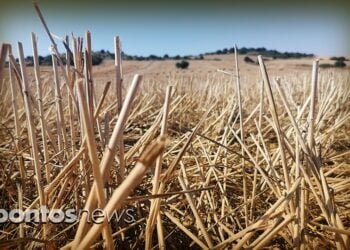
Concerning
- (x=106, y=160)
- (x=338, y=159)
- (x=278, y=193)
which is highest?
(x=106, y=160)

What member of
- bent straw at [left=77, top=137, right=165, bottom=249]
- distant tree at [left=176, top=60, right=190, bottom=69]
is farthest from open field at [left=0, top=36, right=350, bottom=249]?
distant tree at [left=176, top=60, right=190, bottom=69]

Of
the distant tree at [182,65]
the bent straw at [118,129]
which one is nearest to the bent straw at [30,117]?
the bent straw at [118,129]

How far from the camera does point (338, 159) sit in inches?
48.4

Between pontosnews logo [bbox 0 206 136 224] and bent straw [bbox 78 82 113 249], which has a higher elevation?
bent straw [bbox 78 82 113 249]

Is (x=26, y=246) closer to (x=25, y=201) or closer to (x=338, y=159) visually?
(x=25, y=201)

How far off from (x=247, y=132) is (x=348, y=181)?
2.81 ft

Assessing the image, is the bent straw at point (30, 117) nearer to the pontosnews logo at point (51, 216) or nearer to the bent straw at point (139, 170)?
the pontosnews logo at point (51, 216)

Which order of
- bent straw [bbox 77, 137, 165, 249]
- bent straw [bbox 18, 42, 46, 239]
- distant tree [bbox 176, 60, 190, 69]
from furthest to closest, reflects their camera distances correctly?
distant tree [bbox 176, 60, 190, 69]
bent straw [bbox 18, 42, 46, 239]
bent straw [bbox 77, 137, 165, 249]

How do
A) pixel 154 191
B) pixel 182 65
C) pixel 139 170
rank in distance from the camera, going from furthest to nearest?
1. pixel 182 65
2. pixel 154 191
3. pixel 139 170

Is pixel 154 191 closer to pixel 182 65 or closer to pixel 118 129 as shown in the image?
pixel 118 129

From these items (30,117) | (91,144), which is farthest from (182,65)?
(91,144)

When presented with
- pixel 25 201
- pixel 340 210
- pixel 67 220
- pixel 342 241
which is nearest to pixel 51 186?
pixel 67 220

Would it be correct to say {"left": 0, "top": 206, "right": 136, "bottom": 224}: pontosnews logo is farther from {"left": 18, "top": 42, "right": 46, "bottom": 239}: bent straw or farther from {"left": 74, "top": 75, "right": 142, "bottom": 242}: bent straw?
{"left": 74, "top": 75, "right": 142, "bottom": 242}: bent straw

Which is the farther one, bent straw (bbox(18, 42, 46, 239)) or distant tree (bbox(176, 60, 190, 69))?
distant tree (bbox(176, 60, 190, 69))
